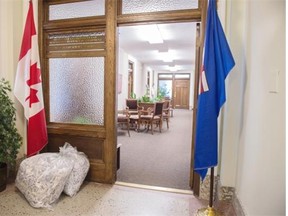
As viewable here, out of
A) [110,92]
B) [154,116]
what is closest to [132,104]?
[154,116]

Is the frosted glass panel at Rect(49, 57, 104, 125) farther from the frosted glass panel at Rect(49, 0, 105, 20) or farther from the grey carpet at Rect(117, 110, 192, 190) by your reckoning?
the grey carpet at Rect(117, 110, 192, 190)

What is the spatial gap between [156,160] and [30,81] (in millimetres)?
2317

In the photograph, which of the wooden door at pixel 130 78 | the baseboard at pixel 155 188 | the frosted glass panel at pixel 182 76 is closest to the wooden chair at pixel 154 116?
the wooden door at pixel 130 78

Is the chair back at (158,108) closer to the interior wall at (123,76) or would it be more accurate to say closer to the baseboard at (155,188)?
the interior wall at (123,76)

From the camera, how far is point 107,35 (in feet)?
8.34

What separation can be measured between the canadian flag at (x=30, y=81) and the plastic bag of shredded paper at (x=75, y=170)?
44 cm

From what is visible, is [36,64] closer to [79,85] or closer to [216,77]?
[79,85]

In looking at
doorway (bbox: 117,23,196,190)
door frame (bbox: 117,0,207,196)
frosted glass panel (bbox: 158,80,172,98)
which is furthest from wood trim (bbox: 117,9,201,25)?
frosted glass panel (bbox: 158,80,172,98)

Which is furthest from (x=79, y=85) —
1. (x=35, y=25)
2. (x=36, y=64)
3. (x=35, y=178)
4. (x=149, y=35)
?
(x=149, y=35)

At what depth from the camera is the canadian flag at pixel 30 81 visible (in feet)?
8.27

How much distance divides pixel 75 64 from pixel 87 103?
0.51m

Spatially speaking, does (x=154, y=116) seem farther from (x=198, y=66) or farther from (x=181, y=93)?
(x=181, y=93)

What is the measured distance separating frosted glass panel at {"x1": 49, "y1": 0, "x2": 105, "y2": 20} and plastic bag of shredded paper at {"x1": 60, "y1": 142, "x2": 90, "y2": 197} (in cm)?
165

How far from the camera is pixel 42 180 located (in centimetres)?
209
